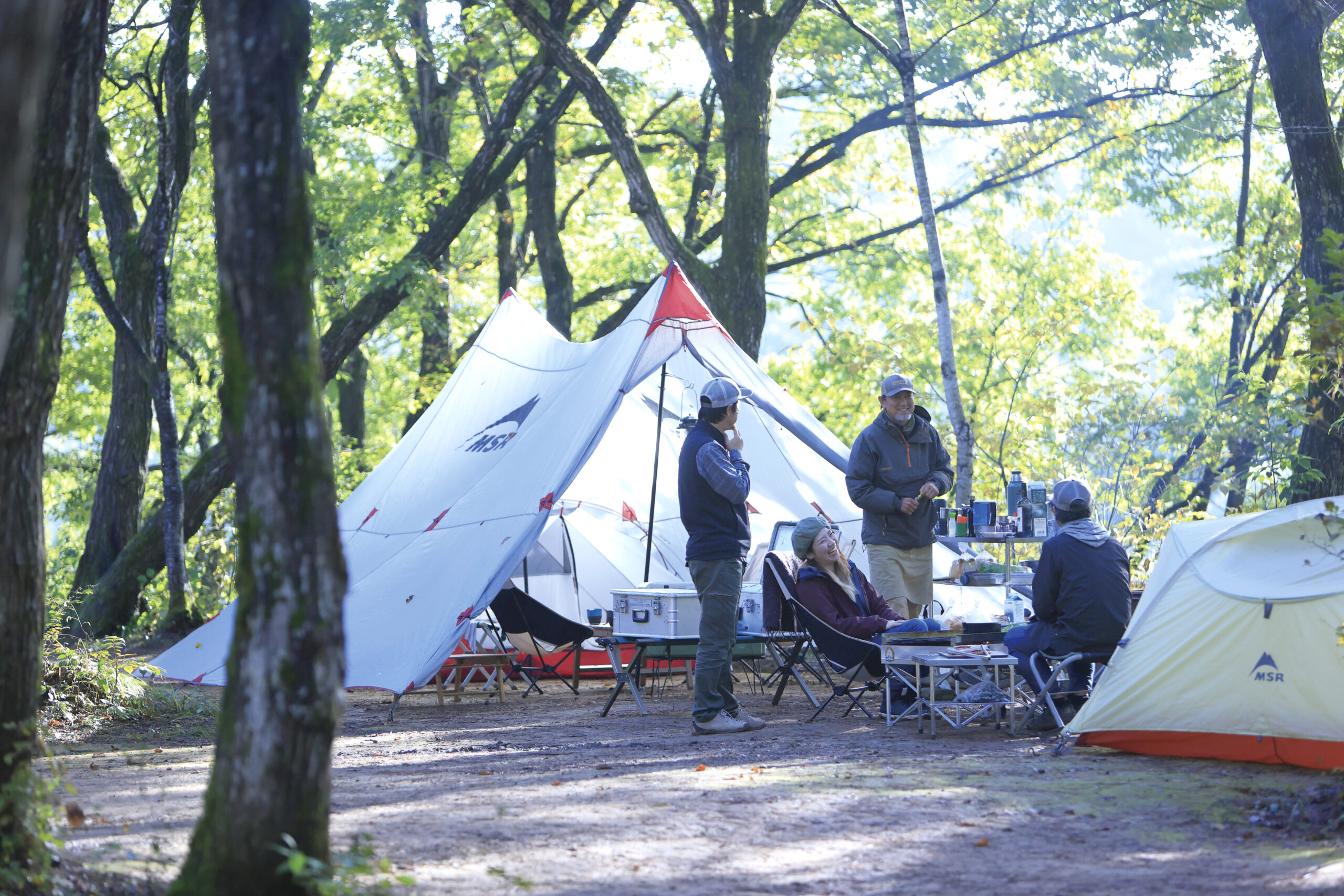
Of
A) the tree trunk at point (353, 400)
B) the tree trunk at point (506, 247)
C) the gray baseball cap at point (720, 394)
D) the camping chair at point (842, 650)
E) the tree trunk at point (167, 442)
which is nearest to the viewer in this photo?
the gray baseball cap at point (720, 394)

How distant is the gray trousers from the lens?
6.27 meters

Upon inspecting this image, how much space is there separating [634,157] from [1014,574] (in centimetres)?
529

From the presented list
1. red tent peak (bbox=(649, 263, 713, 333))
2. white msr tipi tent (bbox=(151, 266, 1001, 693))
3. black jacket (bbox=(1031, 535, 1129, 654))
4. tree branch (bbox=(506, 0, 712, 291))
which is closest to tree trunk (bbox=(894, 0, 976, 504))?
white msr tipi tent (bbox=(151, 266, 1001, 693))

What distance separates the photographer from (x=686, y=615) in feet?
23.6

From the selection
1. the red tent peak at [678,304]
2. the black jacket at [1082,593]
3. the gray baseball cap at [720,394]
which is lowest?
the black jacket at [1082,593]

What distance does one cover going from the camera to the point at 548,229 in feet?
54.6

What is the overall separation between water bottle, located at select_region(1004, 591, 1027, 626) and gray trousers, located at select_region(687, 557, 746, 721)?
2687mm

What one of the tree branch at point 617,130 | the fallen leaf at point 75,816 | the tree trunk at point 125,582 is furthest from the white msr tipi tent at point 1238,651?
the tree trunk at point 125,582

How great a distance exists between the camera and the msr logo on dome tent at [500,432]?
30.9ft

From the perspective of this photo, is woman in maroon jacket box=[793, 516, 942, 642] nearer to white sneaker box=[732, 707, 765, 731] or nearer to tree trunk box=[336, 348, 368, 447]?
white sneaker box=[732, 707, 765, 731]

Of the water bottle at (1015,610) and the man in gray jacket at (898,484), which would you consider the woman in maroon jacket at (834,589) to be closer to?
the man in gray jacket at (898,484)

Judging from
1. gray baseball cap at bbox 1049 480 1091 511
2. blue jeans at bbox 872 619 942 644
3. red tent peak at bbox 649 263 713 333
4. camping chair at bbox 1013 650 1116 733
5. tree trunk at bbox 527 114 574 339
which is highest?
tree trunk at bbox 527 114 574 339

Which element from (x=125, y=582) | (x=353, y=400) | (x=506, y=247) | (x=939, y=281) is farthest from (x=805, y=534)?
(x=353, y=400)

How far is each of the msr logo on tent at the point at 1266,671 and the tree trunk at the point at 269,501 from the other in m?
3.98
